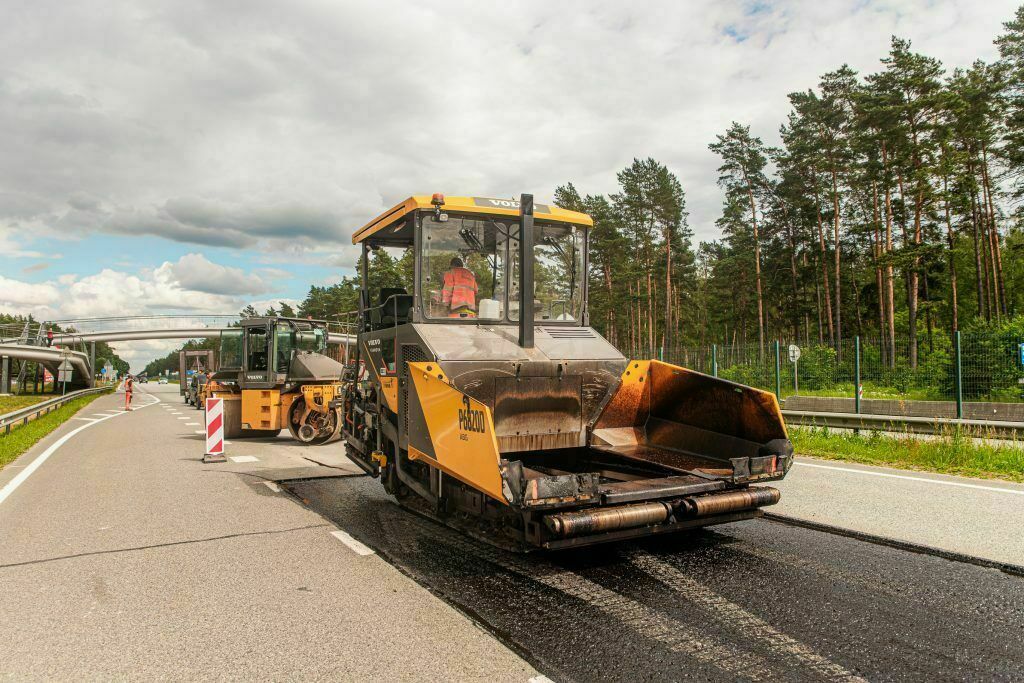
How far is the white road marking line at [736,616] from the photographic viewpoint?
10.3 feet

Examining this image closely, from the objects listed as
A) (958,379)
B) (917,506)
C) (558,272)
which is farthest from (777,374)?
(558,272)

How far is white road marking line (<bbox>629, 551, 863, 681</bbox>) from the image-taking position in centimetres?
315

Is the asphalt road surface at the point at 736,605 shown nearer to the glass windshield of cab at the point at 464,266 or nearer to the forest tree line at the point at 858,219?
the glass windshield of cab at the point at 464,266

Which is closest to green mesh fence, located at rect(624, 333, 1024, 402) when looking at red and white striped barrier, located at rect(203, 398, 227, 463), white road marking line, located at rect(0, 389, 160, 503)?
red and white striped barrier, located at rect(203, 398, 227, 463)

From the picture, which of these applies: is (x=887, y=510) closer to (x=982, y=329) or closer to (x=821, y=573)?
(x=821, y=573)

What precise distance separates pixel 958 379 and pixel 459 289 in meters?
12.5

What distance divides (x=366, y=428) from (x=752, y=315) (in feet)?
181

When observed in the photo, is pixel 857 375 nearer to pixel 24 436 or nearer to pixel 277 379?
pixel 277 379

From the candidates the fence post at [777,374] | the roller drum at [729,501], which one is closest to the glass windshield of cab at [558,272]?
the roller drum at [729,501]

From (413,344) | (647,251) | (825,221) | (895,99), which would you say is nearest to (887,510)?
(413,344)

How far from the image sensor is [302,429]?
13562 millimetres

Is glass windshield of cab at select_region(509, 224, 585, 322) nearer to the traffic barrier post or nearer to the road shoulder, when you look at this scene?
the road shoulder

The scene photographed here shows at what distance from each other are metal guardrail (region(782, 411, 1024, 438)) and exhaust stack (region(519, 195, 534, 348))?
7.71 meters

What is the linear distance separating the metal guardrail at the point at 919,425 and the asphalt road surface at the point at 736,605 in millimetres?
6717
